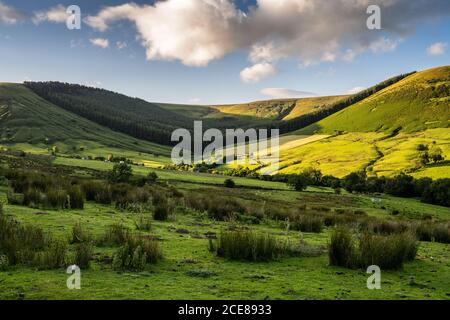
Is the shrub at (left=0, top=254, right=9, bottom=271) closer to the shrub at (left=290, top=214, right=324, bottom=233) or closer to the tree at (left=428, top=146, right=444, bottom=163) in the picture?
the shrub at (left=290, top=214, right=324, bottom=233)

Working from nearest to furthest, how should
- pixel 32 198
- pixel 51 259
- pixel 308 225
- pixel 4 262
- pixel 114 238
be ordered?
pixel 4 262 < pixel 51 259 < pixel 114 238 < pixel 32 198 < pixel 308 225

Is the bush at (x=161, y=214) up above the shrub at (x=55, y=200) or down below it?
below

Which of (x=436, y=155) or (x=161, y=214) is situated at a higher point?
(x=436, y=155)

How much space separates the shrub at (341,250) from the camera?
35.7 feet

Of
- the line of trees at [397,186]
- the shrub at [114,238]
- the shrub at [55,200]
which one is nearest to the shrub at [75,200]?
the shrub at [55,200]

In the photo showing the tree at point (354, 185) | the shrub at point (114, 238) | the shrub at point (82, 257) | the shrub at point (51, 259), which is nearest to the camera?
the shrub at point (51, 259)

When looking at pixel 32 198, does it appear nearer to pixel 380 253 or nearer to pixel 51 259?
pixel 51 259

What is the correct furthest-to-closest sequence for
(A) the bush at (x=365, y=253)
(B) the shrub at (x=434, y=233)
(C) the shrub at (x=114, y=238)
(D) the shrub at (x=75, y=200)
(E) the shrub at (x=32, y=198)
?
(B) the shrub at (x=434, y=233) → (D) the shrub at (x=75, y=200) → (E) the shrub at (x=32, y=198) → (C) the shrub at (x=114, y=238) → (A) the bush at (x=365, y=253)

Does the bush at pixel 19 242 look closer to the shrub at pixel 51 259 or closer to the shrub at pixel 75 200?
the shrub at pixel 51 259

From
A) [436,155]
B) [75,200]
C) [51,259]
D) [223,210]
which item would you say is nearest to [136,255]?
[51,259]

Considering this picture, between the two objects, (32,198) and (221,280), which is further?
(32,198)

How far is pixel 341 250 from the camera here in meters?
10.9

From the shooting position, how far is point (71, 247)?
11438mm

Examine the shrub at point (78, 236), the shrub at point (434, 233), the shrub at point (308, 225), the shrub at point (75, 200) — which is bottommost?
the shrub at point (434, 233)
